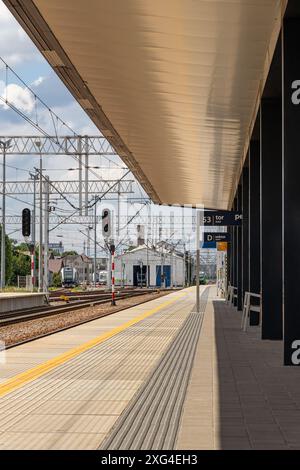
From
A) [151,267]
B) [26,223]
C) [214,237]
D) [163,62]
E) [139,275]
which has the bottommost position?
[139,275]

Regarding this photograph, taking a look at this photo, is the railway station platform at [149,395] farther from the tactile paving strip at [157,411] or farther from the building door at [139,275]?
the building door at [139,275]

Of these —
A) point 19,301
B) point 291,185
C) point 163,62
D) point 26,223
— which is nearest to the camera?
point 291,185

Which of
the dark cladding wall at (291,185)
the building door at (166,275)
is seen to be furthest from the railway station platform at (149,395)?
the building door at (166,275)

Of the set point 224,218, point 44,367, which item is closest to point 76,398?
point 44,367

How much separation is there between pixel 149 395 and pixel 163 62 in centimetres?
552

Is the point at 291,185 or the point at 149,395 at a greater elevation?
the point at 291,185

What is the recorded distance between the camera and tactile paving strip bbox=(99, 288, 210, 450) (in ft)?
18.9

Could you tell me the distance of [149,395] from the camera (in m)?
8.01

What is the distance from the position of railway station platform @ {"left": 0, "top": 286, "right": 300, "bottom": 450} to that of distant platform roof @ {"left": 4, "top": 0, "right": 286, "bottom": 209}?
14.1 feet

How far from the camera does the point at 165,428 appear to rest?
245 inches

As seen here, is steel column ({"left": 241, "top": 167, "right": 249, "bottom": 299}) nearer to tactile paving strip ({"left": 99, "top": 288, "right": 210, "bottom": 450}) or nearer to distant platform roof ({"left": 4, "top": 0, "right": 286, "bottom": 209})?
distant platform roof ({"left": 4, "top": 0, "right": 286, "bottom": 209})

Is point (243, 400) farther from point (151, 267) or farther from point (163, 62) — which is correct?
point (151, 267)

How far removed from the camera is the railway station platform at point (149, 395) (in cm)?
588
